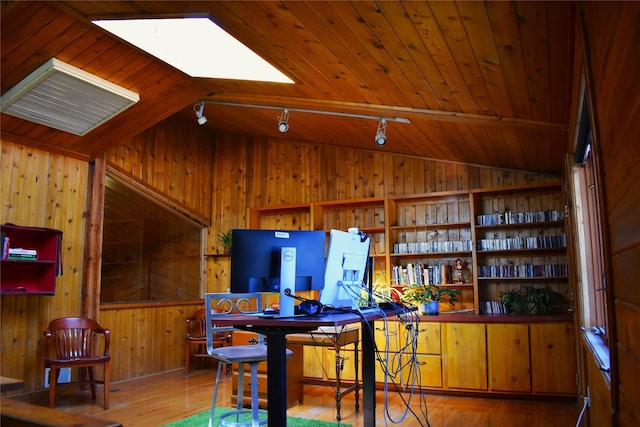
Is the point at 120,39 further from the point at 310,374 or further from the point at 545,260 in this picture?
the point at 545,260

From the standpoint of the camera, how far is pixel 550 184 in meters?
5.09

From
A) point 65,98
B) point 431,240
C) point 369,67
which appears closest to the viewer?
point 369,67

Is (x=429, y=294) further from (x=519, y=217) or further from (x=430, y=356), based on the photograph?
(x=519, y=217)

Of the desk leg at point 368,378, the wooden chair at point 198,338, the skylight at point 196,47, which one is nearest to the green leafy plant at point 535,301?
the desk leg at point 368,378

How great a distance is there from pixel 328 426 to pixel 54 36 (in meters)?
3.63

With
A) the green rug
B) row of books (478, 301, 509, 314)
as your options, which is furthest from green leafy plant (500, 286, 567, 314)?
the green rug

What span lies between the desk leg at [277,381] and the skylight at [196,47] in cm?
215

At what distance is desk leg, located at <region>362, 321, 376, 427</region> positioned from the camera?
124 inches

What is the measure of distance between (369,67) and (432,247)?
2.92 m

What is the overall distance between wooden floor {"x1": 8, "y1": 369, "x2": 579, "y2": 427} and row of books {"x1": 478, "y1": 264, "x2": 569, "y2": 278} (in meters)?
1.28

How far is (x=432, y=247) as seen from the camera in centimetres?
570

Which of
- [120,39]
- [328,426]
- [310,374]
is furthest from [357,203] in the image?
[120,39]

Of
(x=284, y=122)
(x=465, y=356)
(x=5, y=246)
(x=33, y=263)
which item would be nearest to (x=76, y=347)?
(x=33, y=263)

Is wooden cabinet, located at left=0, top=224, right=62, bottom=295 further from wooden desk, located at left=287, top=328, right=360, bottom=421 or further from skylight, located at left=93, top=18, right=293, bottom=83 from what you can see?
wooden desk, located at left=287, top=328, right=360, bottom=421
